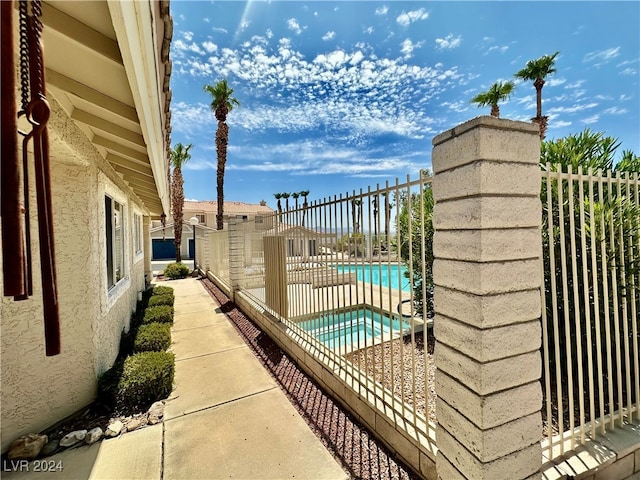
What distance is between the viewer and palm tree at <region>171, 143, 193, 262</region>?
18406 millimetres

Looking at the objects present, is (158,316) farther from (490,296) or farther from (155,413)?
(490,296)

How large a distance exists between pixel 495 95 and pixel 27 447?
18536 mm

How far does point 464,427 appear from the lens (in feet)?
5.64

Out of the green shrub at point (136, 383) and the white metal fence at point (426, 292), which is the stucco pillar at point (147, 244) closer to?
the white metal fence at point (426, 292)

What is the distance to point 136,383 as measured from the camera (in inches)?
136

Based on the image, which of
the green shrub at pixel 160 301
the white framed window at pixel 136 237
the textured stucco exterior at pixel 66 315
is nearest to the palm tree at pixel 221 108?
the white framed window at pixel 136 237

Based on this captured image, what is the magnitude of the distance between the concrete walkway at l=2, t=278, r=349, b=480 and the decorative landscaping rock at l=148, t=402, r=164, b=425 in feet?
0.21

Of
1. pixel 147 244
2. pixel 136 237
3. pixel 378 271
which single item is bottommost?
pixel 378 271

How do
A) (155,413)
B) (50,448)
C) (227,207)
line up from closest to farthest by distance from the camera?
(50,448) → (155,413) → (227,207)

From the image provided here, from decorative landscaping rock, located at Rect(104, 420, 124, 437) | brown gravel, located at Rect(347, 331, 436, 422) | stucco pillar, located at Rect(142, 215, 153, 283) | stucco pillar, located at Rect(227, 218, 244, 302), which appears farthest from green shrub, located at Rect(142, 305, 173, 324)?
stucco pillar, located at Rect(142, 215, 153, 283)

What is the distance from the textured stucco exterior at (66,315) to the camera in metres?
2.75

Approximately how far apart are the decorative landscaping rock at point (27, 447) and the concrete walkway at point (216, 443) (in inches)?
5.1

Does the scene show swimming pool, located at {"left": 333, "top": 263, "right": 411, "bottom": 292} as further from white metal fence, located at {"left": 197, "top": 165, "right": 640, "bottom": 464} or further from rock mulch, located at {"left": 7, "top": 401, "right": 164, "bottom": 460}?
rock mulch, located at {"left": 7, "top": 401, "right": 164, "bottom": 460}

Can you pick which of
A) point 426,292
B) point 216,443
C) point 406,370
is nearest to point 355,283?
point 426,292
